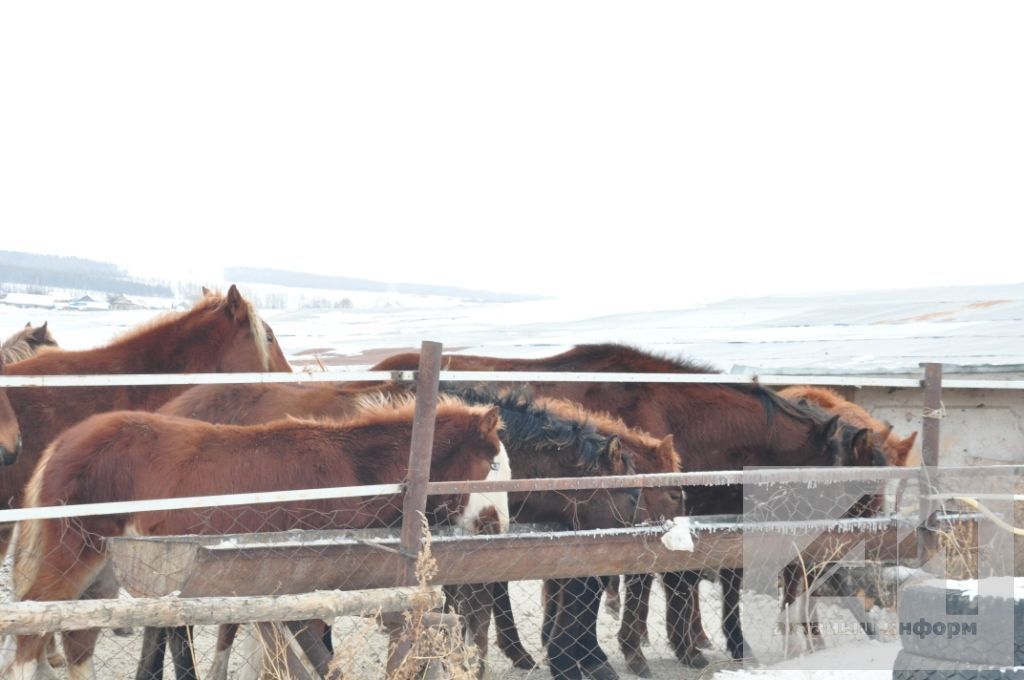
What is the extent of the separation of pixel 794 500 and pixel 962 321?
1011 centimetres

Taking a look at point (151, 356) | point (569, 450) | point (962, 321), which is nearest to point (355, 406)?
point (569, 450)

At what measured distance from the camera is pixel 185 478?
4.38m

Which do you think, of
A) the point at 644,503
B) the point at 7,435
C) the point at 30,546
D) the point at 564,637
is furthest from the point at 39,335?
the point at 644,503

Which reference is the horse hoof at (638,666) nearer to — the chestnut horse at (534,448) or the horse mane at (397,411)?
the chestnut horse at (534,448)

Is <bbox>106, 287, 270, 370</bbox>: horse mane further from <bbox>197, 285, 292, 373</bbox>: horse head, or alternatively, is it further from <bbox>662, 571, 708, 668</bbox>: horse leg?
<bbox>662, 571, 708, 668</bbox>: horse leg

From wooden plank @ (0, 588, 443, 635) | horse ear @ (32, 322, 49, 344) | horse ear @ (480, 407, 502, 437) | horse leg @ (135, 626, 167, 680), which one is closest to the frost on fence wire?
horse ear @ (480, 407, 502, 437)

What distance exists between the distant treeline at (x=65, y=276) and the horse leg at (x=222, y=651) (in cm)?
2688

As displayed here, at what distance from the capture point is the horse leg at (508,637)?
6.26 metres

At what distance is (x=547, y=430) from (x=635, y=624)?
5.10 feet

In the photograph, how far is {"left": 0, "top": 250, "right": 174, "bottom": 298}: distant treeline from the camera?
30.4 meters

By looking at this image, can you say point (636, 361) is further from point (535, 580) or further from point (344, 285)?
point (344, 285)

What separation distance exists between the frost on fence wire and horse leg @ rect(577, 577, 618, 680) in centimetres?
88

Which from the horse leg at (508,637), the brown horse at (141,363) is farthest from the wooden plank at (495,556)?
the brown horse at (141,363)

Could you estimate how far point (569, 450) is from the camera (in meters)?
5.65
